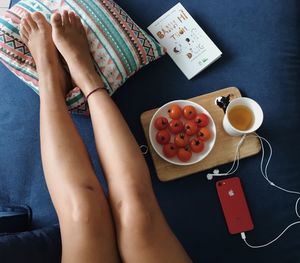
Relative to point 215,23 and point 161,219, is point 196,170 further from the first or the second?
point 215,23

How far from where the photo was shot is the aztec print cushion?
0.96 meters

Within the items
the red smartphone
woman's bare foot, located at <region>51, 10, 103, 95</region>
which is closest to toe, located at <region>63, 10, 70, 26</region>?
woman's bare foot, located at <region>51, 10, 103, 95</region>

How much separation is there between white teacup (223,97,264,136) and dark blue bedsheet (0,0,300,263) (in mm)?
69

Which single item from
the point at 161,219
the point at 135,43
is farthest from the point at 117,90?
the point at 161,219

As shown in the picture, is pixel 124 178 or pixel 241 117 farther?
pixel 241 117

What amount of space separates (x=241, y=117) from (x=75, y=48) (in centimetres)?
51

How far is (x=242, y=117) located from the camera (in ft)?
3.26

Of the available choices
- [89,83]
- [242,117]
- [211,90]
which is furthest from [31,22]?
[242,117]

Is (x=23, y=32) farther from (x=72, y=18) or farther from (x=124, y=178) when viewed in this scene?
(x=124, y=178)

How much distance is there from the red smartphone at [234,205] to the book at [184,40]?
0.34m

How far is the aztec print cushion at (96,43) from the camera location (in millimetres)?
958

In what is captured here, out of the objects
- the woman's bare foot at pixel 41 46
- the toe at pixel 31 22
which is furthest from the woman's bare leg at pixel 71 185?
the toe at pixel 31 22

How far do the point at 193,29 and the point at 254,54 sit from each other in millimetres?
207

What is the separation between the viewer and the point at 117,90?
1.03 metres
